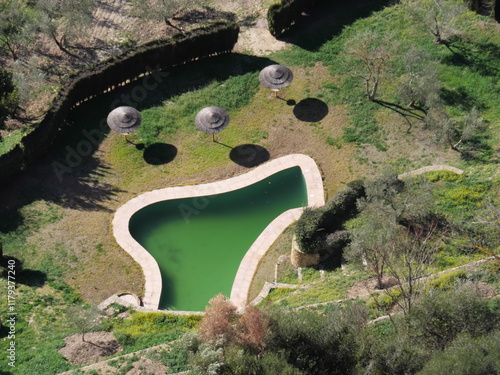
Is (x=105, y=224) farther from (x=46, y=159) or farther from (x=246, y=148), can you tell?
(x=246, y=148)

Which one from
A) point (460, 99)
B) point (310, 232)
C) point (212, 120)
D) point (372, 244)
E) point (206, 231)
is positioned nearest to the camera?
point (372, 244)

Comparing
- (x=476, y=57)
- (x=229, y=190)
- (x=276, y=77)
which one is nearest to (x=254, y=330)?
(x=229, y=190)

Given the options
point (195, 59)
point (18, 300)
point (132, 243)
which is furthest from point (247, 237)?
point (195, 59)

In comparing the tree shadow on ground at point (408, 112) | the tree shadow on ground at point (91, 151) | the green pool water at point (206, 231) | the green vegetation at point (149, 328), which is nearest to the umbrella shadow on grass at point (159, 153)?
the tree shadow on ground at point (91, 151)

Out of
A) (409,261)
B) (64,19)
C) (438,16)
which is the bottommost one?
(409,261)

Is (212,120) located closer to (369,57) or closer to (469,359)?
(369,57)

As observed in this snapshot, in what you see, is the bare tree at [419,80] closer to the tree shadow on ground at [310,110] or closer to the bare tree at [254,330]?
the tree shadow on ground at [310,110]
